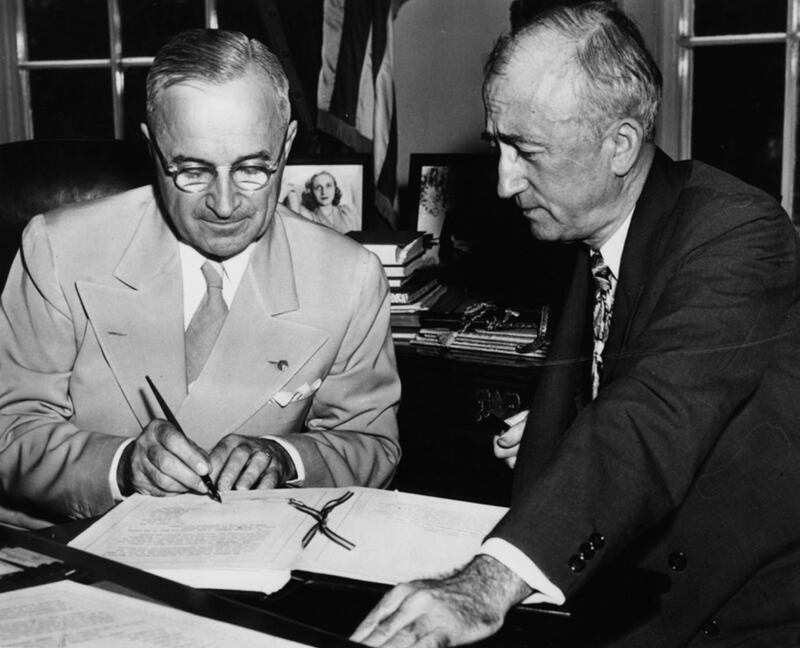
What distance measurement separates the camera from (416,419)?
263cm

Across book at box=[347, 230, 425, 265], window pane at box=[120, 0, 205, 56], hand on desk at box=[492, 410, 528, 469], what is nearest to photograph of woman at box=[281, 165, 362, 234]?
book at box=[347, 230, 425, 265]

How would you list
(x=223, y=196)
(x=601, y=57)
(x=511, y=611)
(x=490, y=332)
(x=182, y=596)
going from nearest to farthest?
(x=182, y=596)
(x=511, y=611)
(x=601, y=57)
(x=223, y=196)
(x=490, y=332)

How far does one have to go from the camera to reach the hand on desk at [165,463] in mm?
1403

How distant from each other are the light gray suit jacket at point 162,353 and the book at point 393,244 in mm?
766

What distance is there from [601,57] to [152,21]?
275cm

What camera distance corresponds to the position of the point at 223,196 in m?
1.68

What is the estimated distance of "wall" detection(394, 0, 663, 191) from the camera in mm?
3203

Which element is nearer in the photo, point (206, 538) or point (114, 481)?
point (206, 538)

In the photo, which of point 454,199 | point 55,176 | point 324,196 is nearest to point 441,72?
point 454,199

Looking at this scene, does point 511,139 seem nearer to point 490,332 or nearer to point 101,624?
point 490,332

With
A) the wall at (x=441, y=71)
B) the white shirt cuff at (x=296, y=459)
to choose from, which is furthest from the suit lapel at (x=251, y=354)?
the wall at (x=441, y=71)

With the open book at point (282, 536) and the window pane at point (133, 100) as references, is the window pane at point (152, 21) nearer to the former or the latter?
the window pane at point (133, 100)

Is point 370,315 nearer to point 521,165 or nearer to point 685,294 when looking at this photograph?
point 521,165

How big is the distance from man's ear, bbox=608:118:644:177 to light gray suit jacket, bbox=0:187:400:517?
0.54 meters
